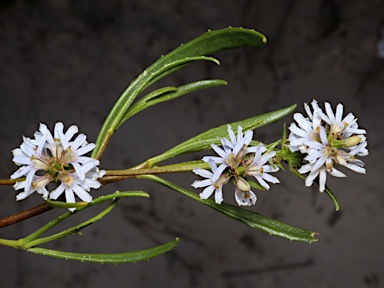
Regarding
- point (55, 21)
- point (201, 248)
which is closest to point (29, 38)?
point (55, 21)

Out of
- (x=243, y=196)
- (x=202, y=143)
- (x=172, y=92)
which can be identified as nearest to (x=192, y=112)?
(x=172, y=92)

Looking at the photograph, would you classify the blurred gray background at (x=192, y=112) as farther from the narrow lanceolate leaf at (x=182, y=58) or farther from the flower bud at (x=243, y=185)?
the flower bud at (x=243, y=185)

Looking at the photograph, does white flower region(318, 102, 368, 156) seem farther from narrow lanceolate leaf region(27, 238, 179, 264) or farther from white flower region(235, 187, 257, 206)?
narrow lanceolate leaf region(27, 238, 179, 264)

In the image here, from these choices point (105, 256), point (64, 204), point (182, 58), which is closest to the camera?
point (64, 204)

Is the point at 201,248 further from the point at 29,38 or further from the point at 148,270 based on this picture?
the point at 29,38

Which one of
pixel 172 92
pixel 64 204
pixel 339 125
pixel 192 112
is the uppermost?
pixel 192 112

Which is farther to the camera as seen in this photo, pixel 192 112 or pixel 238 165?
pixel 192 112

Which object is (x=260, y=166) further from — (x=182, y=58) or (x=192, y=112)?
(x=192, y=112)
